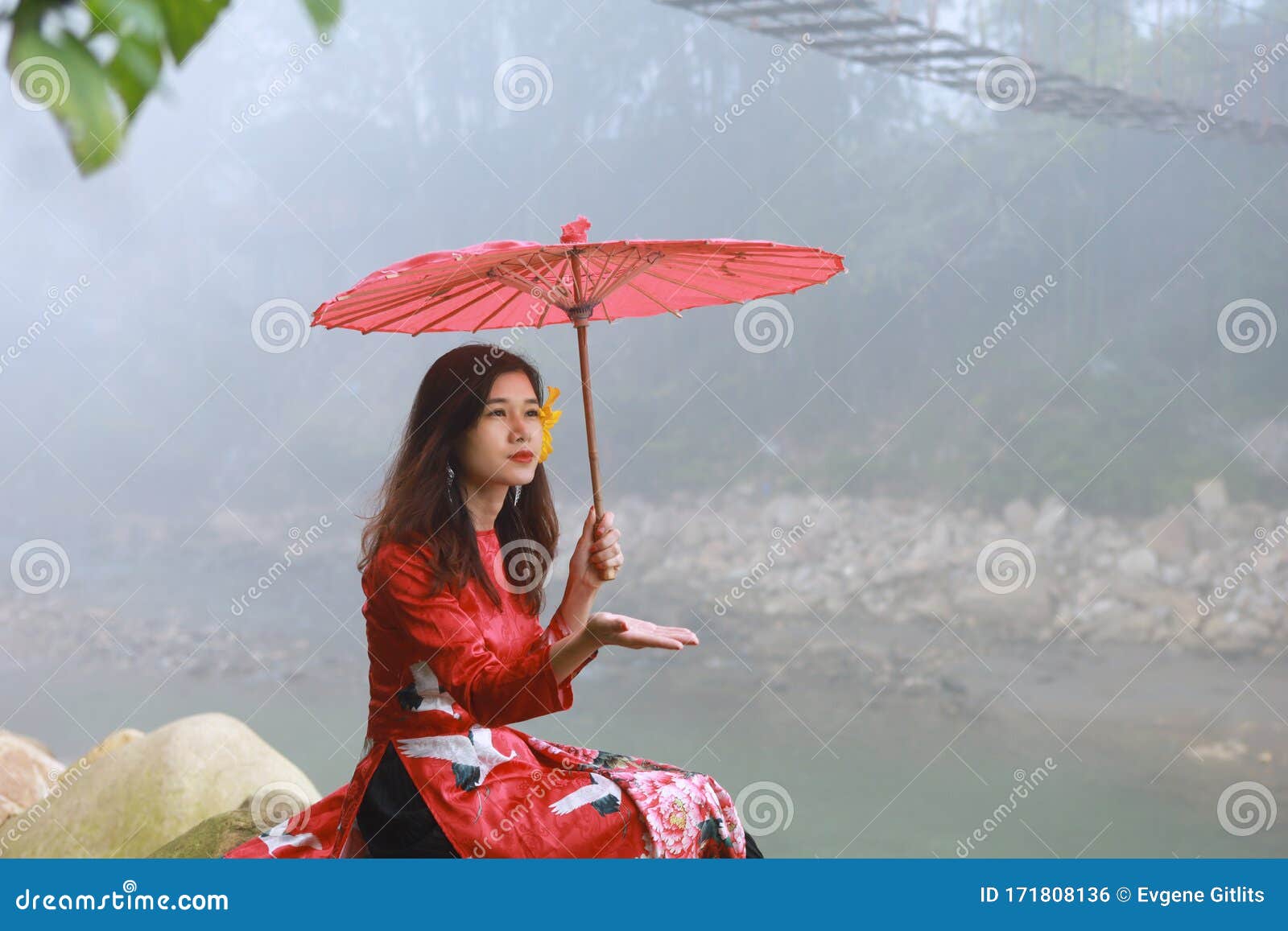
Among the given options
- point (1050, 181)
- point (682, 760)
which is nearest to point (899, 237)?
point (1050, 181)

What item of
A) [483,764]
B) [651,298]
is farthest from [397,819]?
[651,298]

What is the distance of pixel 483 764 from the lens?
2104 mm

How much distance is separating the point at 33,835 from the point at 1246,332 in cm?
1115

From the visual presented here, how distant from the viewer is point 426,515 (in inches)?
85.1

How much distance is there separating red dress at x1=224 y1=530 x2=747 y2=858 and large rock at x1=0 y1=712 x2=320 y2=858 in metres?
1.45

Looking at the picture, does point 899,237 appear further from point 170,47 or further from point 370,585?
point 170,47

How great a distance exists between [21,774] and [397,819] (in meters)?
3.25

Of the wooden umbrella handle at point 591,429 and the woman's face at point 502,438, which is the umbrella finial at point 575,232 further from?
the woman's face at point 502,438

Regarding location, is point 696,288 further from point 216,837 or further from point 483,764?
point 216,837

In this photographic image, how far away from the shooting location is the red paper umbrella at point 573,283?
208 centimetres

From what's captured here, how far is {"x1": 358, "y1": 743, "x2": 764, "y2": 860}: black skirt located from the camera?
6.68 feet

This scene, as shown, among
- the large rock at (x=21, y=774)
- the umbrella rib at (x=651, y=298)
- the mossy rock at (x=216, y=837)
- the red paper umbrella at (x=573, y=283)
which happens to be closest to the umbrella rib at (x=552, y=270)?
the red paper umbrella at (x=573, y=283)

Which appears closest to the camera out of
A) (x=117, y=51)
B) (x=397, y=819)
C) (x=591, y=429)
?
(x=117, y=51)

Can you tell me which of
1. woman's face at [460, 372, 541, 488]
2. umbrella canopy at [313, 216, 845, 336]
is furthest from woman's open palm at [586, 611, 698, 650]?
umbrella canopy at [313, 216, 845, 336]
